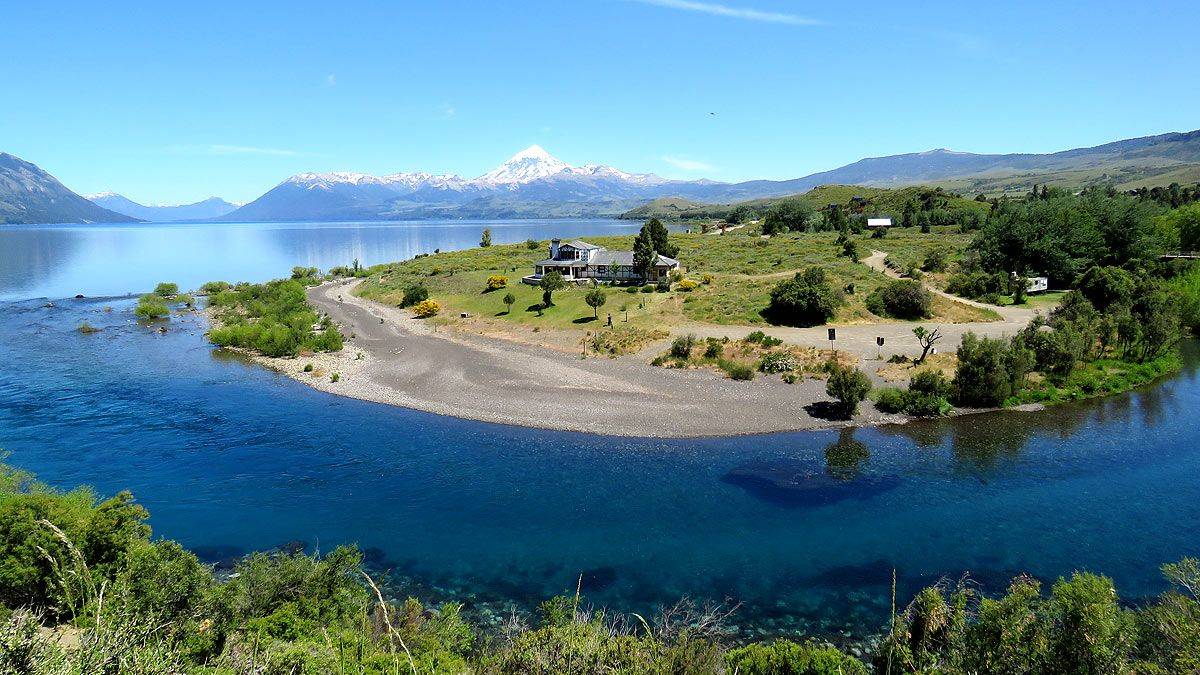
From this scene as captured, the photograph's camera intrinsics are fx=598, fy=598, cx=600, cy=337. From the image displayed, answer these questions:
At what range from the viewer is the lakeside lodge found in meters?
65.7

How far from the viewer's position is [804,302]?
51312 mm

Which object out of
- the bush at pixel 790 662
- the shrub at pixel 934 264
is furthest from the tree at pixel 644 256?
the bush at pixel 790 662

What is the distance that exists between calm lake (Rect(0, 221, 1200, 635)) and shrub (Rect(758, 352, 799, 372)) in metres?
8.25

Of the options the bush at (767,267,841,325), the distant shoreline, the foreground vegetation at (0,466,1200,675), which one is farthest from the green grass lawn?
the foreground vegetation at (0,466,1200,675)

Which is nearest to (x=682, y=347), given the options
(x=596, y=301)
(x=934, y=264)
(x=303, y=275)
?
(x=596, y=301)

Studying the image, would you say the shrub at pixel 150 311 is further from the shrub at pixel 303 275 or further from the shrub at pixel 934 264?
the shrub at pixel 934 264

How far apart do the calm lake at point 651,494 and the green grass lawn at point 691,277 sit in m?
20.8

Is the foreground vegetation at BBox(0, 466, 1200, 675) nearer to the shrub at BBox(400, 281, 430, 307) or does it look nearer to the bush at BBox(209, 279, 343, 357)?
the bush at BBox(209, 279, 343, 357)

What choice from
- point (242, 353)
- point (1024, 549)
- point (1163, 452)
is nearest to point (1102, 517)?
point (1024, 549)

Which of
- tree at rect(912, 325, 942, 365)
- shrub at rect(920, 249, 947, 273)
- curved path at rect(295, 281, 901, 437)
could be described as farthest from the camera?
shrub at rect(920, 249, 947, 273)

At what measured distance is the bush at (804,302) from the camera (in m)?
51.5

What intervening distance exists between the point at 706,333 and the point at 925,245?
59.5 metres

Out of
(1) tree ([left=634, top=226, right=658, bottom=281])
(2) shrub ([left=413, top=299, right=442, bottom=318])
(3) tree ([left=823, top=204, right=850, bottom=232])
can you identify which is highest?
(3) tree ([left=823, top=204, right=850, bottom=232])

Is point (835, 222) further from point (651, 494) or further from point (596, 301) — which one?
point (651, 494)
